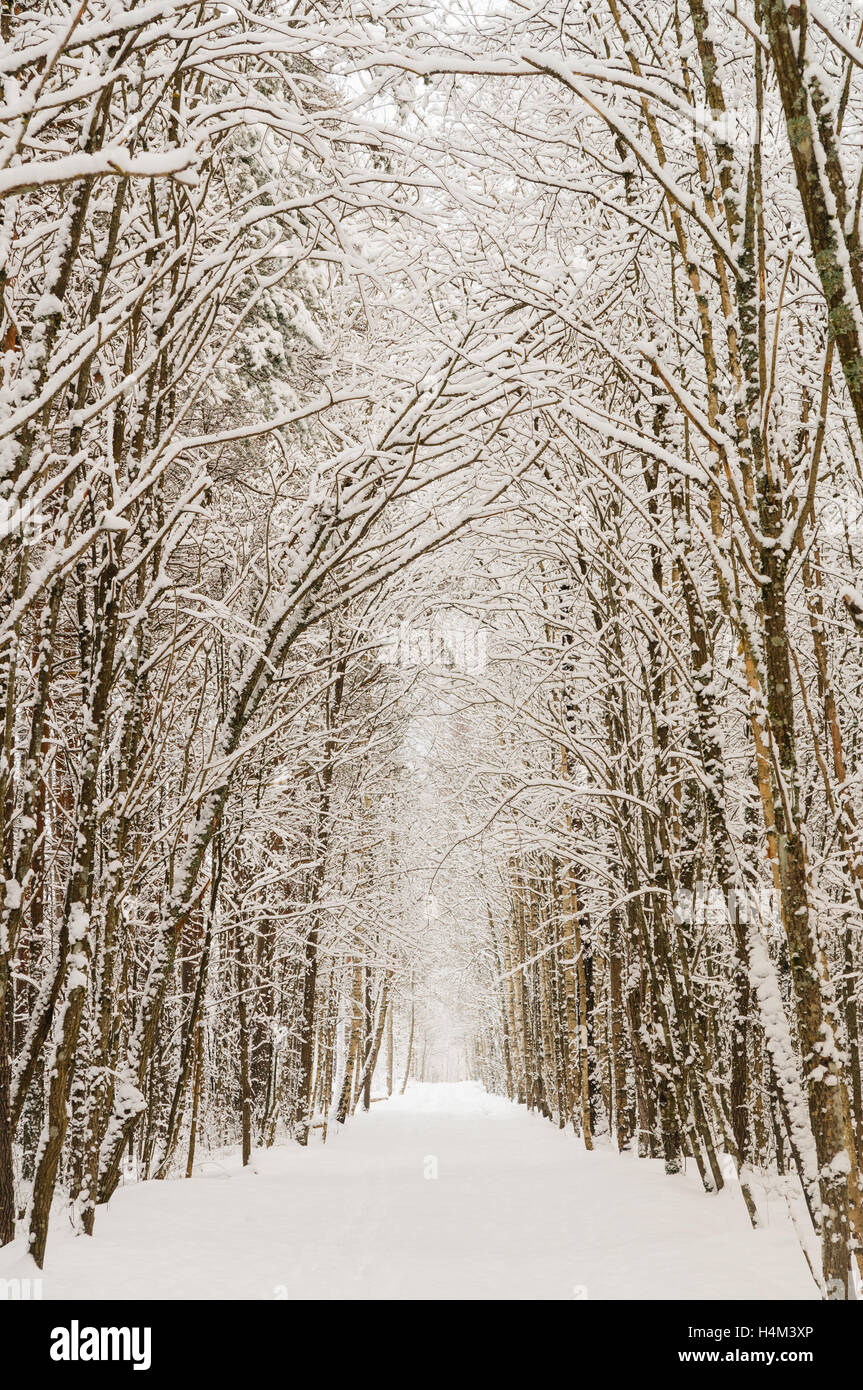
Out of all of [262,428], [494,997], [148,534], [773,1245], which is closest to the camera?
[262,428]

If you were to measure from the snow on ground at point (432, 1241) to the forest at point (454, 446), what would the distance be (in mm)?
265

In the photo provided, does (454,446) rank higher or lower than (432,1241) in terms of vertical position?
higher

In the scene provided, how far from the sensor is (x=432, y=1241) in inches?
221

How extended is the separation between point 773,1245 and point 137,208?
558 centimetres

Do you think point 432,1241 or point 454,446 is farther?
point 432,1241

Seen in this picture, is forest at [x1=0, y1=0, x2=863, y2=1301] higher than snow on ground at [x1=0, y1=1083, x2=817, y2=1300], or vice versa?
forest at [x1=0, y1=0, x2=863, y2=1301]

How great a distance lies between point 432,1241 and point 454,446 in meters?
4.72

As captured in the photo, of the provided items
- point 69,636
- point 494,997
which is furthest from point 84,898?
point 494,997

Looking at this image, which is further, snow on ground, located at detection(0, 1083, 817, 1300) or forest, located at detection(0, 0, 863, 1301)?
snow on ground, located at detection(0, 1083, 817, 1300)

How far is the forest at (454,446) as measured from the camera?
2.43 metres

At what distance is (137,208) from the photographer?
3906 mm

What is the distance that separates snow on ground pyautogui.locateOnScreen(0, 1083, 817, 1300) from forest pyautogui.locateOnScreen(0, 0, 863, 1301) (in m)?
0.26

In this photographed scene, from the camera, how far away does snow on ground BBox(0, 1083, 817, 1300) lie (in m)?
3.71
